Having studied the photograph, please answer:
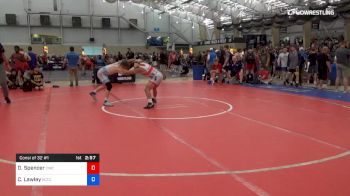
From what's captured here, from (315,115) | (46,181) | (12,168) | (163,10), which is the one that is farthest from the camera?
(163,10)

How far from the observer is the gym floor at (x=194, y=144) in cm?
394

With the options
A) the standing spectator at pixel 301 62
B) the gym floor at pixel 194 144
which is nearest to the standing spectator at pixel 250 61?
the standing spectator at pixel 301 62

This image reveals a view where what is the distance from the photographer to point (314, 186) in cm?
388

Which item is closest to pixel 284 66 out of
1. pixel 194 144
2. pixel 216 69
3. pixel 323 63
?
pixel 323 63

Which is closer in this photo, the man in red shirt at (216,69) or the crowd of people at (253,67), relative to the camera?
the crowd of people at (253,67)

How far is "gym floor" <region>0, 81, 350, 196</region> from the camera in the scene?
394cm

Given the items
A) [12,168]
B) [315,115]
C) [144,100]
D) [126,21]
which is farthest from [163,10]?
[12,168]

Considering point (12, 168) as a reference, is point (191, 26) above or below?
above

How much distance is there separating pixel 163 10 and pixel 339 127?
38131 mm

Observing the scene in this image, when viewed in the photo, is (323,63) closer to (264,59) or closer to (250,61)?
(250,61)

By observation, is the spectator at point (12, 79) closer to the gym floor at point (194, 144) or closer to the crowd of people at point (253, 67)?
the crowd of people at point (253, 67)

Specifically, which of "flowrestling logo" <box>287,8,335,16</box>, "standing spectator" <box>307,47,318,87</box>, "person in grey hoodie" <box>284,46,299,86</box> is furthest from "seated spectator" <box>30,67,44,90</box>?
"flowrestling logo" <box>287,8,335,16</box>

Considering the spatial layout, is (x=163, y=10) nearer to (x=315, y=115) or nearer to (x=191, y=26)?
(x=191, y=26)

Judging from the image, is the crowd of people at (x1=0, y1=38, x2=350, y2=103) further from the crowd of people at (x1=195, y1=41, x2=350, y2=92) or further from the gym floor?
the gym floor
